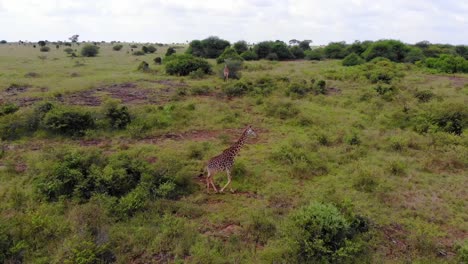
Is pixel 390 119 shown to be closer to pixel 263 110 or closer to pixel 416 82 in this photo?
pixel 263 110

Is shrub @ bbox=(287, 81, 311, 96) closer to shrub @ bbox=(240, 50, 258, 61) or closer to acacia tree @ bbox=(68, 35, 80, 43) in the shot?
shrub @ bbox=(240, 50, 258, 61)

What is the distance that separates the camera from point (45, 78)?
71.6 ft

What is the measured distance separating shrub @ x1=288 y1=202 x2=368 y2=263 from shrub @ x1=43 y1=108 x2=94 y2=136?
8894 millimetres

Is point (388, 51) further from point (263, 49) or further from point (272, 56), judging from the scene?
point (263, 49)

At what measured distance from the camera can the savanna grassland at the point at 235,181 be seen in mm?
6363

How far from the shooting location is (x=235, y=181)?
9.20 m

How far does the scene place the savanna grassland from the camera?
6.36 m

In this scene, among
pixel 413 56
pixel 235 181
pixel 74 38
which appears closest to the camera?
pixel 235 181

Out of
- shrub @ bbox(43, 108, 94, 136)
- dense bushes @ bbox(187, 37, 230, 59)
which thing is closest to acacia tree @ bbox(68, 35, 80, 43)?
dense bushes @ bbox(187, 37, 230, 59)

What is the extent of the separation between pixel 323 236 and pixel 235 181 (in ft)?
11.1

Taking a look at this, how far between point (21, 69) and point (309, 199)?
81.1ft

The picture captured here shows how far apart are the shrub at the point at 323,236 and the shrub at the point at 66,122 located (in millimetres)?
8894

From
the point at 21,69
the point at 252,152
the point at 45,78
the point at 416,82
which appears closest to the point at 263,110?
the point at 252,152

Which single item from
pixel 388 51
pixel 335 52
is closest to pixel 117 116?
pixel 388 51
